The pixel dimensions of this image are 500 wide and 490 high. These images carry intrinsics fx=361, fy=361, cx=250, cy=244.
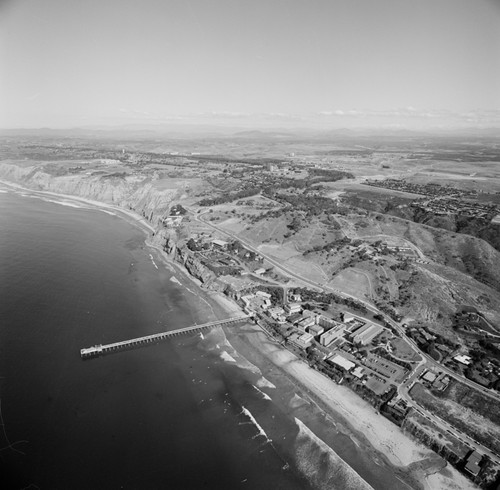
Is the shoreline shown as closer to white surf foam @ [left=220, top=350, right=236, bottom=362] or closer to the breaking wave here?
white surf foam @ [left=220, top=350, right=236, bottom=362]

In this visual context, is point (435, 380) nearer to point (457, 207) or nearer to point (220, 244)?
point (220, 244)

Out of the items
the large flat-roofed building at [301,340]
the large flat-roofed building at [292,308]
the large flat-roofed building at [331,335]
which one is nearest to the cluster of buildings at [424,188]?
the large flat-roofed building at [292,308]

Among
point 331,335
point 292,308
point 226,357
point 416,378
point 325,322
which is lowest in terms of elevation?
point 416,378

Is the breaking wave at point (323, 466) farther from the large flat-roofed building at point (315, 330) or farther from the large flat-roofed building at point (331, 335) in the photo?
the large flat-roofed building at point (315, 330)

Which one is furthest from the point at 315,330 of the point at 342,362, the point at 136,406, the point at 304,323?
the point at 136,406

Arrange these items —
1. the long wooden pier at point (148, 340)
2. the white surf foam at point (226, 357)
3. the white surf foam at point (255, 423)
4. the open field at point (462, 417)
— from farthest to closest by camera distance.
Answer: the white surf foam at point (226, 357)
the long wooden pier at point (148, 340)
the white surf foam at point (255, 423)
the open field at point (462, 417)

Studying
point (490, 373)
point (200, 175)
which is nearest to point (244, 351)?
point (490, 373)
